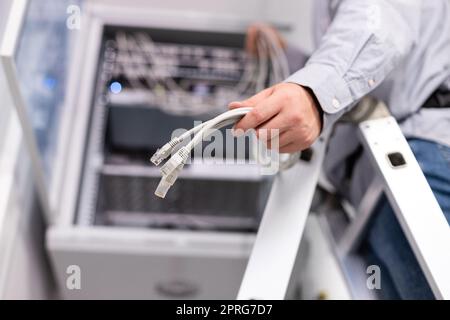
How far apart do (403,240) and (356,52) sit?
309mm

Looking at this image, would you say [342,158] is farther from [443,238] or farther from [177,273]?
[177,273]

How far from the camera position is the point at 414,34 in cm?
83

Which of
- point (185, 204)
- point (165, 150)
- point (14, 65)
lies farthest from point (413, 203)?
point (185, 204)

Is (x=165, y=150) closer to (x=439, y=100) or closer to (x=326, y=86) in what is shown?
(x=326, y=86)

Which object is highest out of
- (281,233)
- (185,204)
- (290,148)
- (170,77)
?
(290,148)

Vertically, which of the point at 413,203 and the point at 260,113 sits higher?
the point at 260,113

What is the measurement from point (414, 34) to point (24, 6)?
61 centimetres

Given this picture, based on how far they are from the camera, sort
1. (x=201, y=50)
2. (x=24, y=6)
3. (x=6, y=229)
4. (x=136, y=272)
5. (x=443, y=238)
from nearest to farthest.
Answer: (x=443, y=238), (x=24, y=6), (x=6, y=229), (x=136, y=272), (x=201, y=50)

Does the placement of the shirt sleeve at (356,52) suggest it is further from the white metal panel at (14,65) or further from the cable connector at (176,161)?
the white metal panel at (14,65)

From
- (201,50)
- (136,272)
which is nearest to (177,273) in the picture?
(136,272)

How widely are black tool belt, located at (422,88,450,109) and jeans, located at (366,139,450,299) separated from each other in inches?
2.6

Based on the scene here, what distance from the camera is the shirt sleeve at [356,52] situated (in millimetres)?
751

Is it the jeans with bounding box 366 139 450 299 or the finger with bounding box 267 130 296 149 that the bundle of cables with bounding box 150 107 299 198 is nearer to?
the finger with bounding box 267 130 296 149

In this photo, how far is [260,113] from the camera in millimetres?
698
